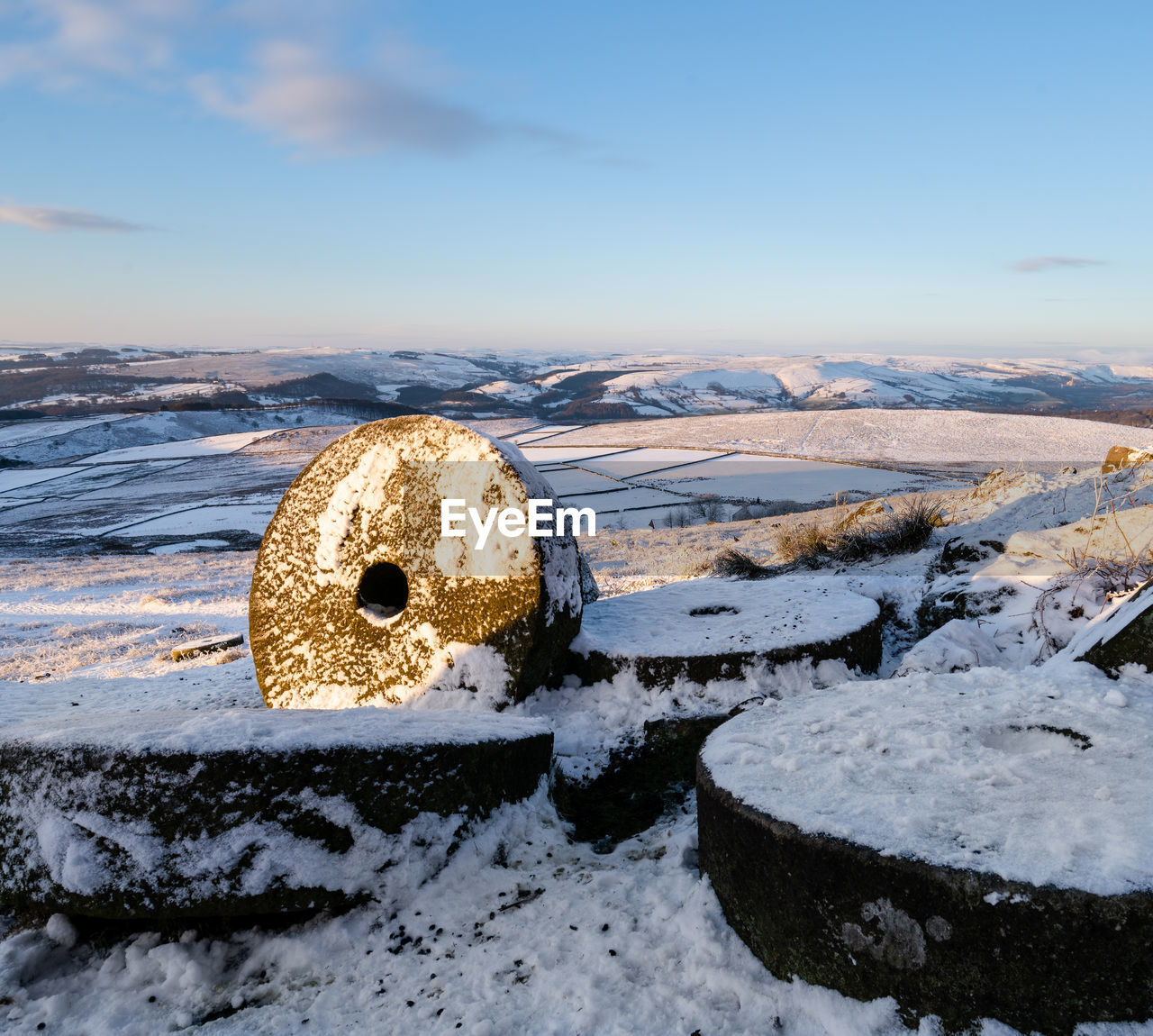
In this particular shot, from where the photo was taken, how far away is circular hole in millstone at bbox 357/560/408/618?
468 cm

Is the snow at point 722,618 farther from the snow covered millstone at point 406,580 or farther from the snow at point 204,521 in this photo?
the snow at point 204,521

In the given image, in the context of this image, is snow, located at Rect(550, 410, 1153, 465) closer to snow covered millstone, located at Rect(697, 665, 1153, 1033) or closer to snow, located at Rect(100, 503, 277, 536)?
snow, located at Rect(100, 503, 277, 536)

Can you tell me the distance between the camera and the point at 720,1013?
7.48ft

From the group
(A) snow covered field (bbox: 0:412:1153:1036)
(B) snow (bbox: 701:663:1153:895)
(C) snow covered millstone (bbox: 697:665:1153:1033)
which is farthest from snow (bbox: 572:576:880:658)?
(C) snow covered millstone (bbox: 697:665:1153:1033)

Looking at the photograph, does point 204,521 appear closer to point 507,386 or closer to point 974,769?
point 974,769

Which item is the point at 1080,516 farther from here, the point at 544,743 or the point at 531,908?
the point at 531,908

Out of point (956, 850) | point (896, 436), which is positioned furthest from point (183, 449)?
point (956, 850)

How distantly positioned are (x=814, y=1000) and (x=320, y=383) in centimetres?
10886

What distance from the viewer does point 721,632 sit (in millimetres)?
4918

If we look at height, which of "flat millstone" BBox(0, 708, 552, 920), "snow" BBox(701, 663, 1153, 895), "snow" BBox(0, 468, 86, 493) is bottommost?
"snow" BBox(0, 468, 86, 493)

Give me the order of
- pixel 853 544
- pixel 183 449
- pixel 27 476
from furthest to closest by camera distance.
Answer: pixel 183 449 < pixel 27 476 < pixel 853 544

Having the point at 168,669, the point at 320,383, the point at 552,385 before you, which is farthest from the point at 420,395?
the point at 168,669

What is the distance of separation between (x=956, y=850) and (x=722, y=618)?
3207 mm

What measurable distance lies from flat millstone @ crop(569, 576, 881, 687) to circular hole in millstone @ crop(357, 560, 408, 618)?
3.87 feet
